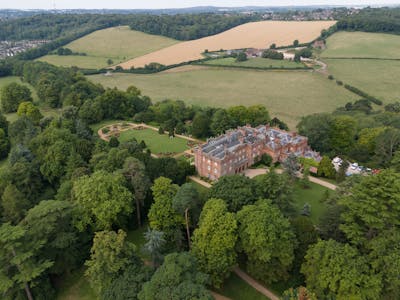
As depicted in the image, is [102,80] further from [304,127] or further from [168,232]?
[168,232]

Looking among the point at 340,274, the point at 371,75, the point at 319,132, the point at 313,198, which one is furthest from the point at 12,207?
the point at 371,75

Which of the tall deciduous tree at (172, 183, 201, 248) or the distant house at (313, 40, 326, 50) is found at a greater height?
the distant house at (313, 40, 326, 50)

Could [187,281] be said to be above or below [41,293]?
above

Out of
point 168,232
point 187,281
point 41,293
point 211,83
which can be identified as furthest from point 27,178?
point 211,83

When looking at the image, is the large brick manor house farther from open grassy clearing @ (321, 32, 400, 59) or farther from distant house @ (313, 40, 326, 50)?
distant house @ (313, 40, 326, 50)

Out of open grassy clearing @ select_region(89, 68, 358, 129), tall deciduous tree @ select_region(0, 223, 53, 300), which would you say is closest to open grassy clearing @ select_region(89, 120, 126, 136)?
open grassy clearing @ select_region(89, 68, 358, 129)

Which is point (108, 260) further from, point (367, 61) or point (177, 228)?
point (367, 61)
